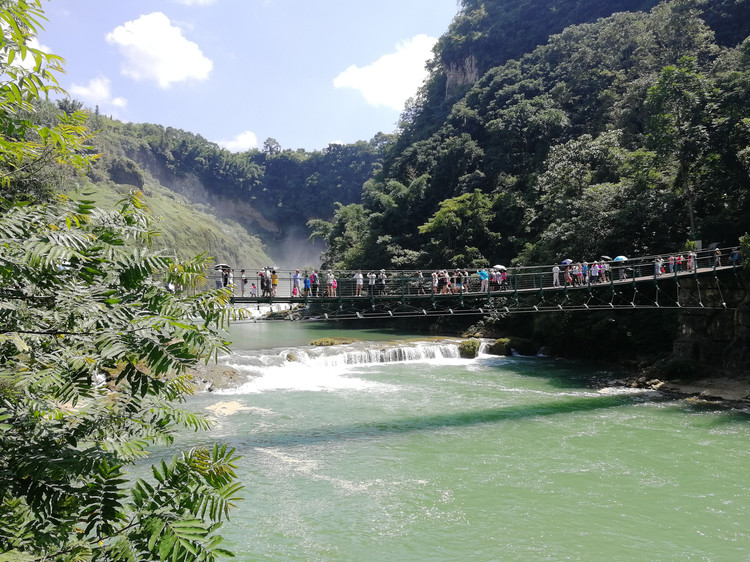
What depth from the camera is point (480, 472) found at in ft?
32.7

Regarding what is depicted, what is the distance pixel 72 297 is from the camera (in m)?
2.14

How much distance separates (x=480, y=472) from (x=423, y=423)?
3285 millimetres

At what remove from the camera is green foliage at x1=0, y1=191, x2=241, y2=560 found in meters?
2.02

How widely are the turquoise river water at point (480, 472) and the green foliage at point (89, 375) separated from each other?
550cm

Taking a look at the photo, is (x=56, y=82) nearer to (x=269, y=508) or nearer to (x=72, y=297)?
(x=72, y=297)

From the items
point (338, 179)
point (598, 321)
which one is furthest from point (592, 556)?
point (338, 179)

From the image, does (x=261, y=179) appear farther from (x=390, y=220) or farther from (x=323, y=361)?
(x=323, y=361)

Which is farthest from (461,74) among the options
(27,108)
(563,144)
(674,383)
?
(27,108)

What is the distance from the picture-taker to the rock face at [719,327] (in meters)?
16.8

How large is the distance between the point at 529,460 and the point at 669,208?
15551mm

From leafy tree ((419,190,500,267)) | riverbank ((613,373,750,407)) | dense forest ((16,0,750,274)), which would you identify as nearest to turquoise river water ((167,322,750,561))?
riverbank ((613,373,750,407))

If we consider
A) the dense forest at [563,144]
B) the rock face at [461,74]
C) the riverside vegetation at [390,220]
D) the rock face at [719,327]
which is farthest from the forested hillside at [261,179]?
the rock face at [719,327]

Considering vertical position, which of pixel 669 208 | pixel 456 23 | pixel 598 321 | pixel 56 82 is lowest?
pixel 598 321

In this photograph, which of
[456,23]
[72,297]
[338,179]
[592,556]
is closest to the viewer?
[72,297]
